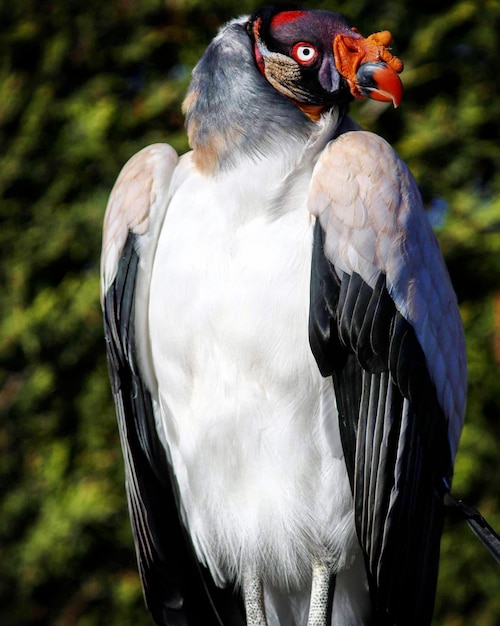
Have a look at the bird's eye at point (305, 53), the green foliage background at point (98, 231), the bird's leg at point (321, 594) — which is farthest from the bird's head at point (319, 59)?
the green foliage background at point (98, 231)

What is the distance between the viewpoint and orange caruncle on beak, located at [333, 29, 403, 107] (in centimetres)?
213

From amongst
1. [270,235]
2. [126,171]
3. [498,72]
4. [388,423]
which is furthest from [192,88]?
[498,72]

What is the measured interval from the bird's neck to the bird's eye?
10 centimetres

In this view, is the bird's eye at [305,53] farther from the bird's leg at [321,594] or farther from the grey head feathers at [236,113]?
the bird's leg at [321,594]

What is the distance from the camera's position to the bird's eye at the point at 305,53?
224cm

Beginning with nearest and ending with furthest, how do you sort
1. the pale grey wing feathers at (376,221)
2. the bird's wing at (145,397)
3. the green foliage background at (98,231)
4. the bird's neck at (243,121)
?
the pale grey wing feathers at (376,221), the bird's neck at (243,121), the bird's wing at (145,397), the green foliage background at (98,231)

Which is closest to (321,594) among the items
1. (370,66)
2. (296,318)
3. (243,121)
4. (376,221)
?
(296,318)

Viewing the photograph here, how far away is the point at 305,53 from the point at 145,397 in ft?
3.06

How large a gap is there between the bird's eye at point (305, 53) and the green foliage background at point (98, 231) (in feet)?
6.54

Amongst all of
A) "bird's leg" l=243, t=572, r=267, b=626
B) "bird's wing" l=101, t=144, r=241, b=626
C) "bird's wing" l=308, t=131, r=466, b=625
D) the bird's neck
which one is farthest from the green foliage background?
the bird's neck

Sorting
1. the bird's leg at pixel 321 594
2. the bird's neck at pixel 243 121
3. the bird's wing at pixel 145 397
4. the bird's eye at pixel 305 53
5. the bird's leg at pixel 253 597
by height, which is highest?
the bird's eye at pixel 305 53

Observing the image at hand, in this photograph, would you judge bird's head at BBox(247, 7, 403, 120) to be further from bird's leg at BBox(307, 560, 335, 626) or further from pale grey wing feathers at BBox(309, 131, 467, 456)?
bird's leg at BBox(307, 560, 335, 626)

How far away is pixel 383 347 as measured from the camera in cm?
218

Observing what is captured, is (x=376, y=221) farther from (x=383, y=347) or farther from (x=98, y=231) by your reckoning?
(x=98, y=231)
